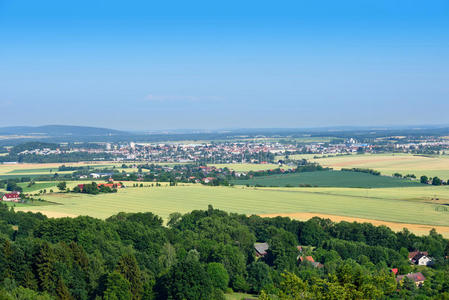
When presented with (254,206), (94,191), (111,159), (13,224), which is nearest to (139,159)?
(111,159)

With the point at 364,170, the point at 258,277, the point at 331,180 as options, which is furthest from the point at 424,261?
the point at 364,170

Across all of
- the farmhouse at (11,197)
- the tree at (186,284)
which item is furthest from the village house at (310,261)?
the farmhouse at (11,197)

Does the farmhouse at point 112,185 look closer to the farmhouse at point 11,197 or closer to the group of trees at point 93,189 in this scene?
the group of trees at point 93,189

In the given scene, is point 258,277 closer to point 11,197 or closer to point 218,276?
point 218,276

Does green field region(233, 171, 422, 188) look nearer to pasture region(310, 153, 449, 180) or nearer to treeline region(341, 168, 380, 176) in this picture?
treeline region(341, 168, 380, 176)

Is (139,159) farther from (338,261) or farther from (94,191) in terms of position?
(338,261)
